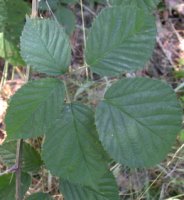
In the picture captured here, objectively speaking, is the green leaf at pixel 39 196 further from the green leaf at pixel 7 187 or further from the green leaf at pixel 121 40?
the green leaf at pixel 121 40

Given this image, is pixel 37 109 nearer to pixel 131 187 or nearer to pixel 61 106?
pixel 61 106

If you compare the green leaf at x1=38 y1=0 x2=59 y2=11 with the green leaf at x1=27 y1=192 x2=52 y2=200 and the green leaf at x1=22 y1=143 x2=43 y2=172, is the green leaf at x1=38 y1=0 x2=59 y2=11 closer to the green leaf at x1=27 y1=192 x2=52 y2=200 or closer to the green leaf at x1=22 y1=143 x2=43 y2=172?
the green leaf at x1=22 y1=143 x2=43 y2=172

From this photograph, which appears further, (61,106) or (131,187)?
(131,187)

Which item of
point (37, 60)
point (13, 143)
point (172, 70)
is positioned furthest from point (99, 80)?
point (37, 60)

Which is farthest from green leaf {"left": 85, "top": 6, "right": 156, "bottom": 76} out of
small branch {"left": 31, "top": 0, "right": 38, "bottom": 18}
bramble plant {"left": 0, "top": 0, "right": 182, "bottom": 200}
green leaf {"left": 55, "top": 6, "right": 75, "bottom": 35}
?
green leaf {"left": 55, "top": 6, "right": 75, "bottom": 35}

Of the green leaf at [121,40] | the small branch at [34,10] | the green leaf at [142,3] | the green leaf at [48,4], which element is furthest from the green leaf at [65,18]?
the green leaf at [121,40]

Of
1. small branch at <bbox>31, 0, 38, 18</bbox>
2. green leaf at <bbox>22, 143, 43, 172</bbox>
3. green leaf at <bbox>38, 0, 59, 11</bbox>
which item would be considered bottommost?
green leaf at <bbox>22, 143, 43, 172</bbox>
